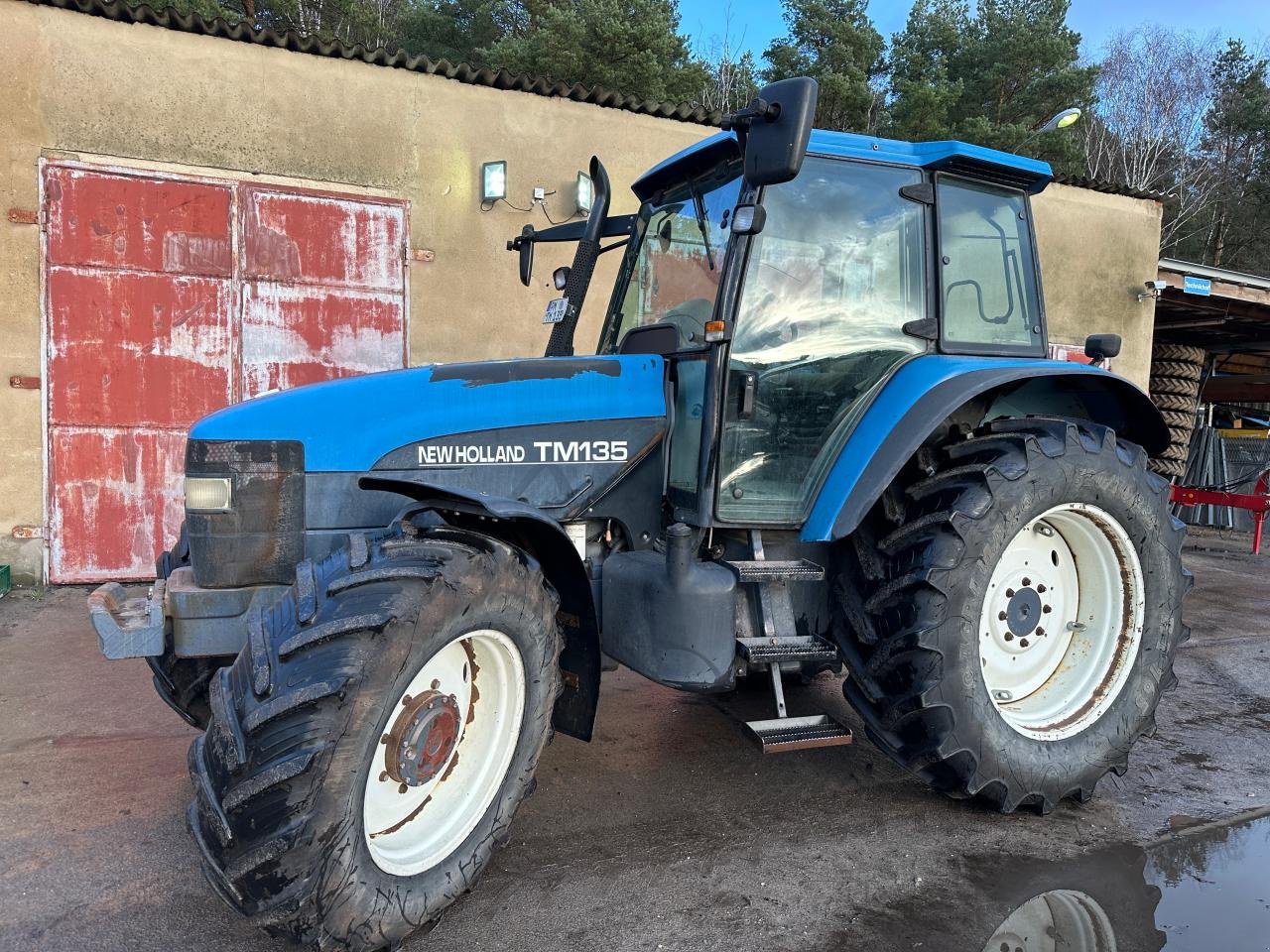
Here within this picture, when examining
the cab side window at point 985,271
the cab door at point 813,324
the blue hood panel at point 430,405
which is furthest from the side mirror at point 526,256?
the cab side window at point 985,271

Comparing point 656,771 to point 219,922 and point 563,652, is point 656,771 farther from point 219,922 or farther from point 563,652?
point 219,922

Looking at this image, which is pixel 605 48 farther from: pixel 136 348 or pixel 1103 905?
pixel 1103 905

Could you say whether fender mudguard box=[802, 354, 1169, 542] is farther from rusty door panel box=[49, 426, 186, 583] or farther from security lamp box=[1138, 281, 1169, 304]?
security lamp box=[1138, 281, 1169, 304]

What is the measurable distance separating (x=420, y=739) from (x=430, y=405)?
1.03 meters

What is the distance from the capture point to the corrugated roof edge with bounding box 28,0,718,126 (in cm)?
627

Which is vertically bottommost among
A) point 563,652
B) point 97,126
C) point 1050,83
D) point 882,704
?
point 882,704

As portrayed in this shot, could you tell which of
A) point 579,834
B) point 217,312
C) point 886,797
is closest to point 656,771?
point 579,834

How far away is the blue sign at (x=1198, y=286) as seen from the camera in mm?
10398

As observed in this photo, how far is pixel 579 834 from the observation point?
288cm

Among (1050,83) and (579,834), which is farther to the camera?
(1050,83)

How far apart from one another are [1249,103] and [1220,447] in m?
18.7

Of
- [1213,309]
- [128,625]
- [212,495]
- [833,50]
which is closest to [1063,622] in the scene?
[212,495]

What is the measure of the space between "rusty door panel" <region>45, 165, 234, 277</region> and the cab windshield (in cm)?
439

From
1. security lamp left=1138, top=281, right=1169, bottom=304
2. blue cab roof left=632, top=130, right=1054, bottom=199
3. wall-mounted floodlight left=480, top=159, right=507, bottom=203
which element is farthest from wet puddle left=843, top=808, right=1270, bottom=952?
security lamp left=1138, top=281, right=1169, bottom=304
